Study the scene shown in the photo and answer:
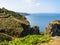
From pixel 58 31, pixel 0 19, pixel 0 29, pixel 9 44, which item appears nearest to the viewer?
pixel 9 44

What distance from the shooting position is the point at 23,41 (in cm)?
993

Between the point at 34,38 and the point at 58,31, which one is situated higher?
the point at 34,38

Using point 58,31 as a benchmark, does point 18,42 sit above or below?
above

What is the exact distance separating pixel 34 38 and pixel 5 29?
11.3 meters

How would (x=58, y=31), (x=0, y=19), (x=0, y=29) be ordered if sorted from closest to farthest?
(x=0, y=29)
(x=0, y=19)
(x=58, y=31)

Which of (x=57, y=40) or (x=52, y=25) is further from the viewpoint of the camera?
(x=52, y=25)

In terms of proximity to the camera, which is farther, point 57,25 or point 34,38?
point 57,25

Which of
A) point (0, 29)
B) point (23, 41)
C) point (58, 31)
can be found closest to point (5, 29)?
point (0, 29)

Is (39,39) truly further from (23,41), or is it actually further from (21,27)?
(21,27)

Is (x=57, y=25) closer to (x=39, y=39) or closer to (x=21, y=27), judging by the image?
(x=21, y=27)

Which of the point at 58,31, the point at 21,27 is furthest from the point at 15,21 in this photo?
the point at 58,31

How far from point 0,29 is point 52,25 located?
22707 mm

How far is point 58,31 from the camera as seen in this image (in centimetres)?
4009

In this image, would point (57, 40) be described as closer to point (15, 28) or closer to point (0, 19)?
point (15, 28)
